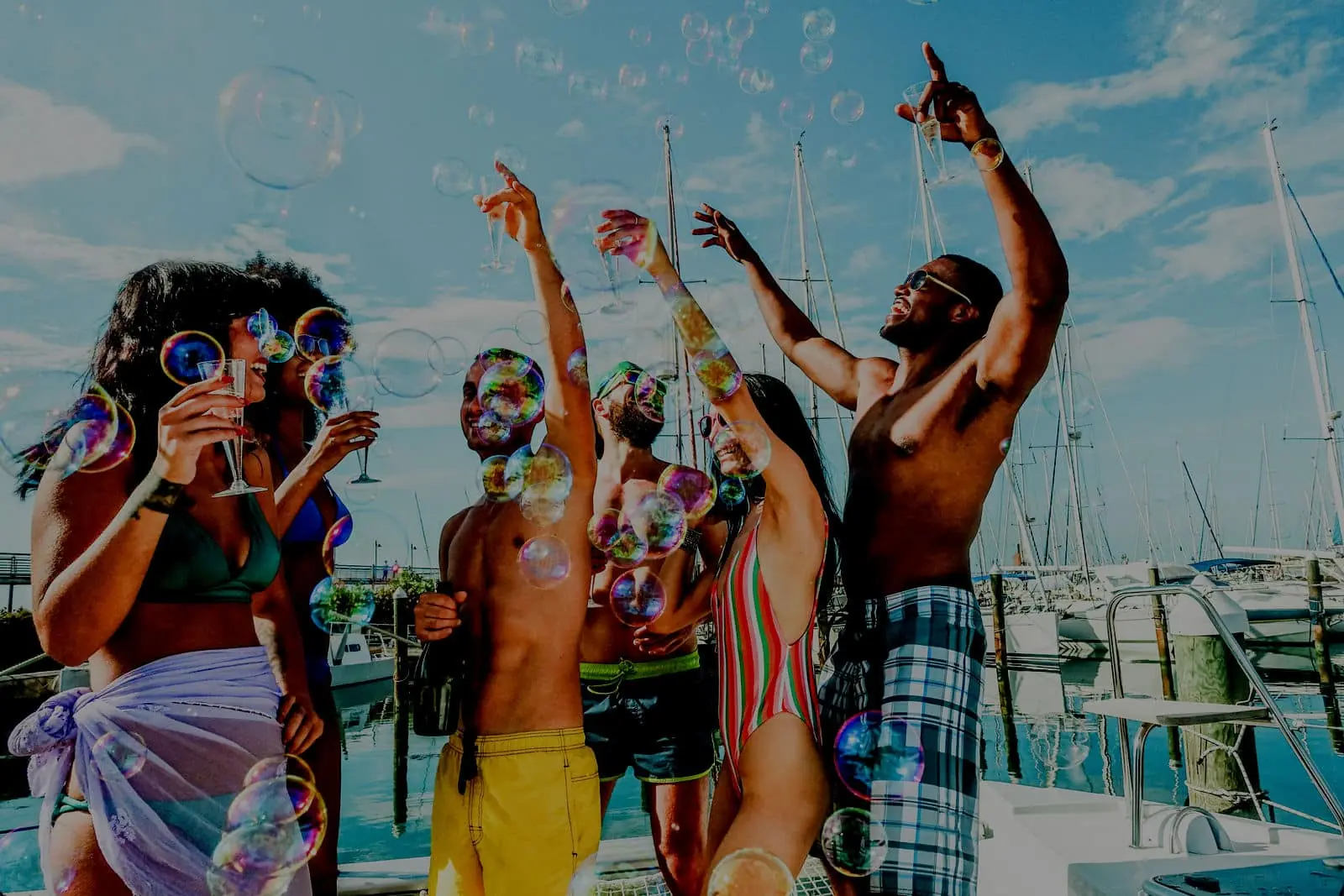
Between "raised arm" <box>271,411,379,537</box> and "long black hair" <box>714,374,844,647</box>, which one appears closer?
"long black hair" <box>714,374,844,647</box>

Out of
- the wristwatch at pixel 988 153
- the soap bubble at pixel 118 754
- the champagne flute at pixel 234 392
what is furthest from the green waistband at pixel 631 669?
the wristwatch at pixel 988 153

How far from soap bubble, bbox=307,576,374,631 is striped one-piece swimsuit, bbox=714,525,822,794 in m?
1.73

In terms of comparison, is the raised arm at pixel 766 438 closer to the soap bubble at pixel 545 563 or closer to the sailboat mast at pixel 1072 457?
the soap bubble at pixel 545 563

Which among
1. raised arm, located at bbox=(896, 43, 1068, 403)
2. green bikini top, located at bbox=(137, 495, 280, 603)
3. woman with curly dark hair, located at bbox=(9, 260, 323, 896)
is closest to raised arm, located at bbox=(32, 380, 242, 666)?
woman with curly dark hair, located at bbox=(9, 260, 323, 896)

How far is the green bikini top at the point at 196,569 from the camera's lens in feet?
7.20

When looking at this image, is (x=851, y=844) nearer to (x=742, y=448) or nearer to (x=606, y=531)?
(x=742, y=448)

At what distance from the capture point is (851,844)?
2.41 meters

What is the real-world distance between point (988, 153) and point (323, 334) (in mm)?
2751

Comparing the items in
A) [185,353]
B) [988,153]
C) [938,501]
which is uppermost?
[988,153]

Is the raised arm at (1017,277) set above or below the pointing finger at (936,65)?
below

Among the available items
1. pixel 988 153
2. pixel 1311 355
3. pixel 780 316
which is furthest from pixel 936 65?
pixel 1311 355

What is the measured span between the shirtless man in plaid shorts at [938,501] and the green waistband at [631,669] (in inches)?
41.3

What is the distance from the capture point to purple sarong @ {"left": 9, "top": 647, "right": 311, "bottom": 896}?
1999mm

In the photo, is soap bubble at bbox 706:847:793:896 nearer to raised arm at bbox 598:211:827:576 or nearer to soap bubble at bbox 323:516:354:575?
raised arm at bbox 598:211:827:576
